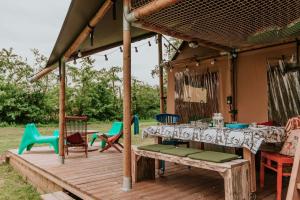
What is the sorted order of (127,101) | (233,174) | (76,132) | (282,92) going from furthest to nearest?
(76,132) → (282,92) → (127,101) → (233,174)

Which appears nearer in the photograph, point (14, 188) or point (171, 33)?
point (171, 33)

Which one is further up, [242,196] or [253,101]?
[253,101]

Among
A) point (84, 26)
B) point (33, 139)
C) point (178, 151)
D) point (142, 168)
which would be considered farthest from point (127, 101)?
point (33, 139)

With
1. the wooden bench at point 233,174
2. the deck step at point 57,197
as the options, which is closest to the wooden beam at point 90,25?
the wooden bench at point 233,174

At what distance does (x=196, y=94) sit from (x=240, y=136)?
12.8 feet

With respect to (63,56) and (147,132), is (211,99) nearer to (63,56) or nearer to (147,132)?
(147,132)

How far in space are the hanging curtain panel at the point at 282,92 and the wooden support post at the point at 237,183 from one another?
104 inches

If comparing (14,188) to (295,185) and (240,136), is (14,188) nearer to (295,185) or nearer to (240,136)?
(240,136)

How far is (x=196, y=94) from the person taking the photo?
715 centimetres

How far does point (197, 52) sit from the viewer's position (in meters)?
7.03

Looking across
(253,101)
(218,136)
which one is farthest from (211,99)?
(218,136)

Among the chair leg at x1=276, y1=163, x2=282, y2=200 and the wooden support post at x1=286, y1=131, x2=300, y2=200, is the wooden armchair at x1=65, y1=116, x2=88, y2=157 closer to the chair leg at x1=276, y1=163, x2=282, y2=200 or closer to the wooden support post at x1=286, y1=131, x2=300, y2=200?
the chair leg at x1=276, y1=163, x2=282, y2=200

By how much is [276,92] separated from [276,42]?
0.96 meters

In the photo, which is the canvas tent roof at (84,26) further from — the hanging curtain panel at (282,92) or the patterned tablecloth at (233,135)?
the hanging curtain panel at (282,92)
